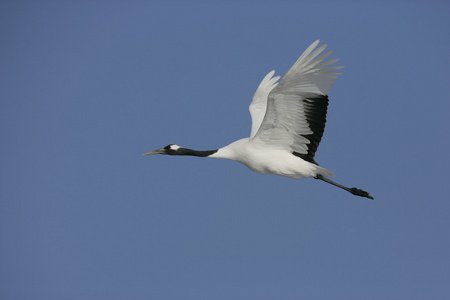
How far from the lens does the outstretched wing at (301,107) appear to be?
10695 millimetres

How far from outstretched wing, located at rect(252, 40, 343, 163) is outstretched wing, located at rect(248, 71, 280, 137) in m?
2.03

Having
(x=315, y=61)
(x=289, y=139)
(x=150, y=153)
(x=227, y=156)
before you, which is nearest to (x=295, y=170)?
(x=289, y=139)

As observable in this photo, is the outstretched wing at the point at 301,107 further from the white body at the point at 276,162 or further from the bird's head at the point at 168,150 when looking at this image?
the bird's head at the point at 168,150

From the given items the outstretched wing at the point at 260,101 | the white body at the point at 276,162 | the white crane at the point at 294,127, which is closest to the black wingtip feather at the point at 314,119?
the white crane at the point at 294,127

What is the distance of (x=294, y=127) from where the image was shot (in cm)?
1170

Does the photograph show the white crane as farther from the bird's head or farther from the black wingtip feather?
the bird's head

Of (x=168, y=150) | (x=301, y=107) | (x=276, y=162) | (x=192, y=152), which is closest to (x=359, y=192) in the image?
(x=276, y=162)

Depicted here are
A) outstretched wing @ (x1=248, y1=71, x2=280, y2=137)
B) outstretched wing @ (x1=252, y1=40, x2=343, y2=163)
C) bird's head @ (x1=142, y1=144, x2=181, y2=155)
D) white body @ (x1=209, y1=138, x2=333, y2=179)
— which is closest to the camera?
outstretched wing @ (x1=252, y1=40, x2=343, y2=163)

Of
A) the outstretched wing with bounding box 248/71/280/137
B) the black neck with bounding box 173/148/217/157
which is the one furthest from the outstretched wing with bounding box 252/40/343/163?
the outstretched wing with bounding box 248/71/280/137

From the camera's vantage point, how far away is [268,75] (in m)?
15.2

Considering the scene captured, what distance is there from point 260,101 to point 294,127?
10.4ft

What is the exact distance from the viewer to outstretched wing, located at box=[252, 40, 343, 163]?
10695 mm

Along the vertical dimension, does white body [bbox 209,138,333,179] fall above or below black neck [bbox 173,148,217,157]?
below

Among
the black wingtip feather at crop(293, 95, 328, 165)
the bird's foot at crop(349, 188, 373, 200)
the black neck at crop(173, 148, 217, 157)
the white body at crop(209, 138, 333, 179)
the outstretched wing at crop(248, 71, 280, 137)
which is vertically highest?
the outstretched wing at crop(248, 71, 280, 137)
